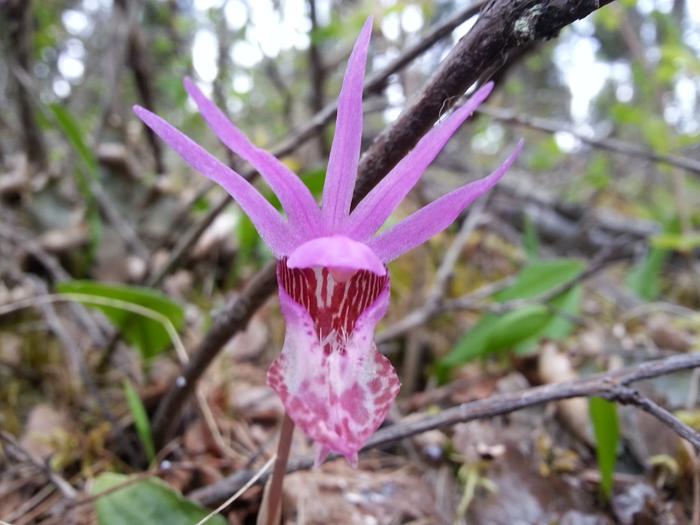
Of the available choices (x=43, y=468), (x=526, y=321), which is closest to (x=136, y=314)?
(x=43, y=468)

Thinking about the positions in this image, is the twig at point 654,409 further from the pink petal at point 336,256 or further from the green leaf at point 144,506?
the green leaf at point 144,506

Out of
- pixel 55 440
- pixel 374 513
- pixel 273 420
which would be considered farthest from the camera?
pixel 273 420

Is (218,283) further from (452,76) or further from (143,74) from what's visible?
(452,76)

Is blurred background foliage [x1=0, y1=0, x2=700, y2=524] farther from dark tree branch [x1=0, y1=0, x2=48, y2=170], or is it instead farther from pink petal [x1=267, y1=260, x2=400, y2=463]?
pink petal [x1=267, y1=260, x2=400, y2=463]

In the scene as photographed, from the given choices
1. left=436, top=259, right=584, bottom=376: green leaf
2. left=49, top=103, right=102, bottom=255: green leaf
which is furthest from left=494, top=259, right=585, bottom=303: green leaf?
left=49, top=103, right=102, bottom=255: green leaf

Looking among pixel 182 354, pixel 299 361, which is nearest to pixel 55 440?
pixel 182 354

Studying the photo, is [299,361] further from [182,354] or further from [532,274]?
[532,274]
